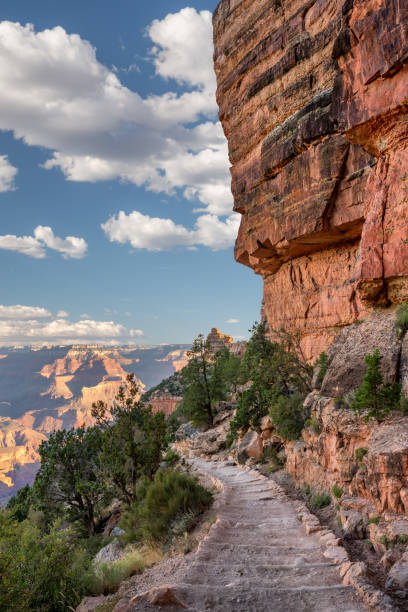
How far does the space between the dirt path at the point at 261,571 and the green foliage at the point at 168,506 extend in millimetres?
851

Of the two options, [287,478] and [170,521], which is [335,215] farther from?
[170,521]

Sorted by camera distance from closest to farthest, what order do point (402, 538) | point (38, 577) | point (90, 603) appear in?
point (402, 538)
point (90, 603)
point (38, 577)

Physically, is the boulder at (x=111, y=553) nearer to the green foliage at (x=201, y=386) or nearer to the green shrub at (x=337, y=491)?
the green shrub at (x=337, y=491)

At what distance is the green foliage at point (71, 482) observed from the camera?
20719 millimetres

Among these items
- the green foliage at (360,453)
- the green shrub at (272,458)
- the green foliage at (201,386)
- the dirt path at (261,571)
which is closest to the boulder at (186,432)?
the green foliage at (201,386)

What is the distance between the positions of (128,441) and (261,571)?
37.2 feet

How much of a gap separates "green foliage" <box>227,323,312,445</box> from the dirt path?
19.2 ft

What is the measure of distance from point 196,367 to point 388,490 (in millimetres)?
31033

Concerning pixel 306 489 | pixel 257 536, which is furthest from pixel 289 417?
pixel 257 536

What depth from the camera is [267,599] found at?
573 cm

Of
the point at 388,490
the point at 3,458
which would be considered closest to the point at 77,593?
the point at 388,490

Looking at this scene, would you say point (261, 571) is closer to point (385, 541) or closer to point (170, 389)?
point (385, 541)

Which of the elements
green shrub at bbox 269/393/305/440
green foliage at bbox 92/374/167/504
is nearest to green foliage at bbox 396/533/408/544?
green shrub at bbox 269/393/305/440

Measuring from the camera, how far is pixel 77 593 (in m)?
8.04
